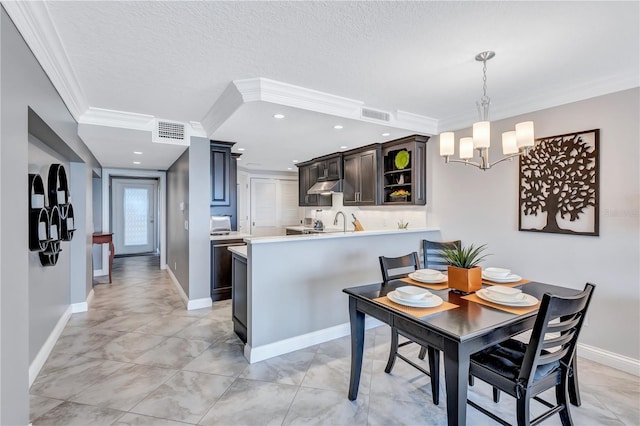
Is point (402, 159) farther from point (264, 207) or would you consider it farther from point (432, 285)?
point (264, 207)

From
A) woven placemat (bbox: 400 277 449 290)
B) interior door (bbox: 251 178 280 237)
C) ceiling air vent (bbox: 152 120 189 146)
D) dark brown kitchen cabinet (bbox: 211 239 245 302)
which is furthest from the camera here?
interior door (bbox: 251 178 280 237)

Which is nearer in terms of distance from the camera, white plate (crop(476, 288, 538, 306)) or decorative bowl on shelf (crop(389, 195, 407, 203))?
white plate (crop(476, 288, 538, 306))

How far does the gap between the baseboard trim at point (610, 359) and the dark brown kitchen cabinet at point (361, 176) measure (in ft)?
9.43

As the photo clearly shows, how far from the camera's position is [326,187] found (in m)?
5.65

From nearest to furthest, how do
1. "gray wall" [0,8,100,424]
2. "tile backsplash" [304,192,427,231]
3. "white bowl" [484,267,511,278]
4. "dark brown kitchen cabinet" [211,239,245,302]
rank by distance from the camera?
"gray wall" [0,8,100,424], "white bowl" [484,267,511,278], "dark brown kitchen cabinet" [211,239,245,302], "tile backsplash" [304,192,427,231]

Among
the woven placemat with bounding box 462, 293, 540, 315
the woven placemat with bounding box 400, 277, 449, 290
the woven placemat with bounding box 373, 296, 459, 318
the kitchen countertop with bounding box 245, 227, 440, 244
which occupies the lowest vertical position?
the woven placemat with bounding box 462, 293, 540, 315

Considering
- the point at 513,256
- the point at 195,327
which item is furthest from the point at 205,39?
the point at 513,256

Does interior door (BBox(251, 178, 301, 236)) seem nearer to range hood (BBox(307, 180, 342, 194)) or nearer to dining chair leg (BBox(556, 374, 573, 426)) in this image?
range hood (BBox(307, 180, 342, 194))

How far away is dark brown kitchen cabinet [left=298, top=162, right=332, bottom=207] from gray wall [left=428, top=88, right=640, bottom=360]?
3356mm

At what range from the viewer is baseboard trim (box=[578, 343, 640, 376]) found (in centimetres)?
259

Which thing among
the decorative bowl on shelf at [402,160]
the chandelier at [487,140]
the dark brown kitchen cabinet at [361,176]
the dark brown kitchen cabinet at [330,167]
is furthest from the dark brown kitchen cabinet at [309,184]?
the chandelier at [487,140]

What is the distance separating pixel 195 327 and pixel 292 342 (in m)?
1.30

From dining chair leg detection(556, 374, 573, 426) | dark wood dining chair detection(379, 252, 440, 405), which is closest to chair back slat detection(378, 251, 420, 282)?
dark wood dining chair detection(379, 252, 440, 405)

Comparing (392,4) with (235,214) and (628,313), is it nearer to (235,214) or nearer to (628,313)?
(628,313)
